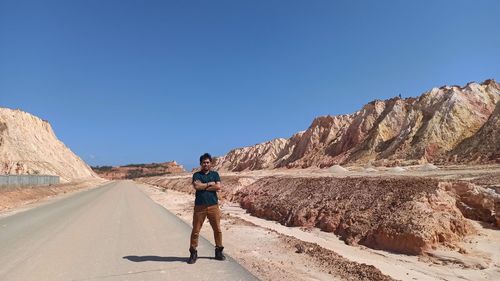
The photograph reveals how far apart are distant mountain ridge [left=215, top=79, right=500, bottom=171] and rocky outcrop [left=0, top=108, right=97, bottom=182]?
47692 mm

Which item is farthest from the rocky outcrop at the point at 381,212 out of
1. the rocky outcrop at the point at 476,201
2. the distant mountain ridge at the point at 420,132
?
the distant mountain ridge at the point at 420,132

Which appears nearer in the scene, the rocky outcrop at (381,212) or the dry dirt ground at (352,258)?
the dry dirt ground at (352,258)

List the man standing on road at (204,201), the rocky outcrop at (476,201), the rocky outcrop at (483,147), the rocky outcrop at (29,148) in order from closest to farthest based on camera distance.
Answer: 1. the man standing on road at (204,201)
2. the rocky outcrop at (476,201)
3. the rocky outcrop at (483,147)
4. the rocky outcrop at (29,148)

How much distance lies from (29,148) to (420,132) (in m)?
71.3

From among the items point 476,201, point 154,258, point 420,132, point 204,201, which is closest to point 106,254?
point 154,258

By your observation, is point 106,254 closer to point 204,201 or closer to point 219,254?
point 219,254

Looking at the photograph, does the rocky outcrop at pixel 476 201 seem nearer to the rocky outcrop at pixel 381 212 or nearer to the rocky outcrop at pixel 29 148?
the rocky outcrop at pixel 381 212

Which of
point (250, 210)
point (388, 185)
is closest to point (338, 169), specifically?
point (250, 210)

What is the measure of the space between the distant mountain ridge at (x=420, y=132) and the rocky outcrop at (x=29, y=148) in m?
47.7

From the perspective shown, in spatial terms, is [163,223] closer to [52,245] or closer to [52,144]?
[52,245]

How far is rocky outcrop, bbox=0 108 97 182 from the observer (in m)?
73.6

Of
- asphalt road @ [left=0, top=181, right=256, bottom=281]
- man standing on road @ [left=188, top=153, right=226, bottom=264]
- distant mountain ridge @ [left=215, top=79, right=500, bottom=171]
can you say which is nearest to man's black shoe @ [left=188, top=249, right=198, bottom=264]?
man standing on road @ [left=188, top=153, right=226, bottom=264]

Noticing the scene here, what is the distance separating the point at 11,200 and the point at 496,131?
42.4 meters

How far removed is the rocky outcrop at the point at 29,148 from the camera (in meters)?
73.6
